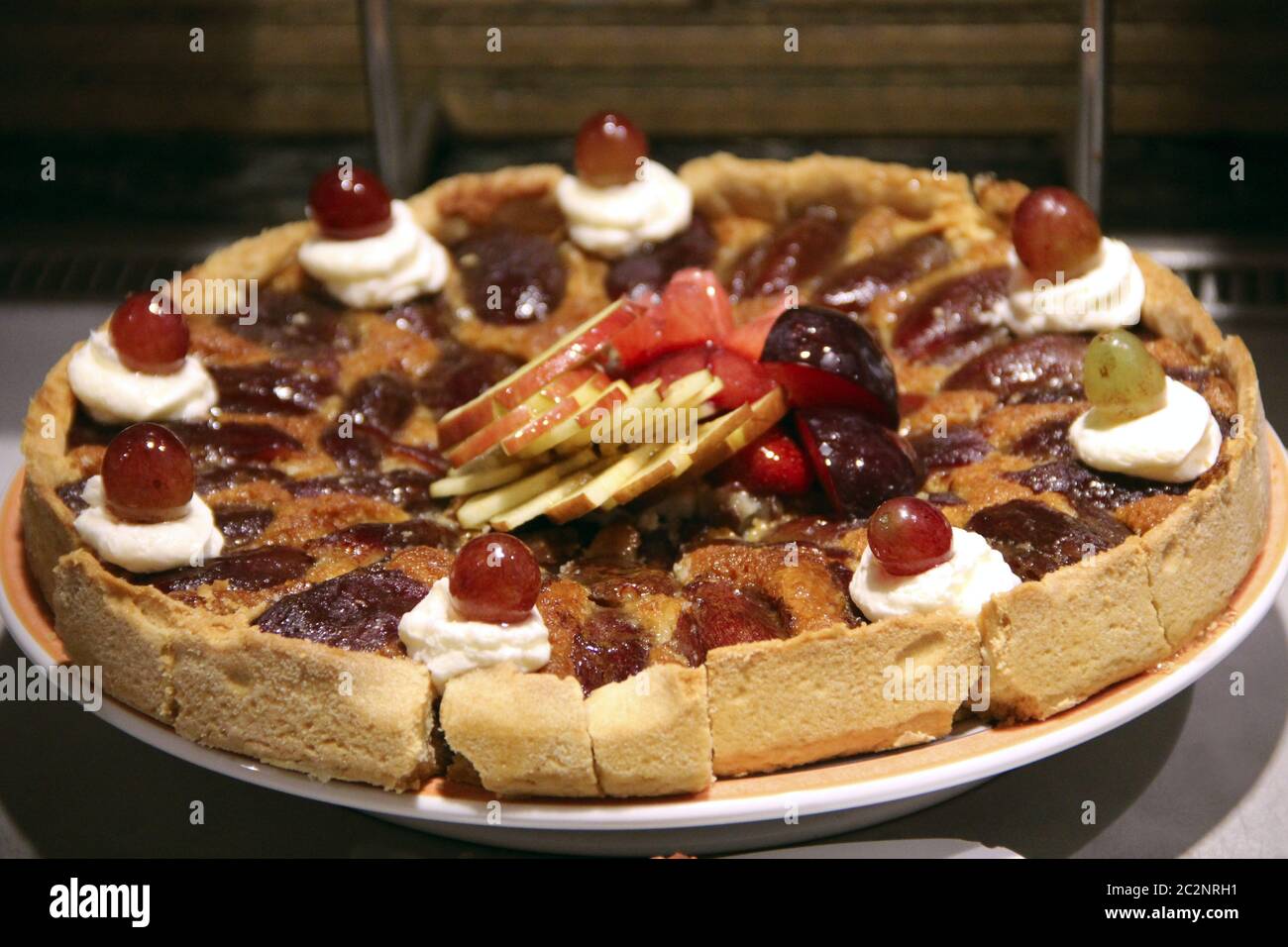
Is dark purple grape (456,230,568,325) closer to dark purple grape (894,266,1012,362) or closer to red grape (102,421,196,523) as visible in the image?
dark purple grape (894,266,1012,362)

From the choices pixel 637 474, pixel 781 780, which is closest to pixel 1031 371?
pixel 637 474

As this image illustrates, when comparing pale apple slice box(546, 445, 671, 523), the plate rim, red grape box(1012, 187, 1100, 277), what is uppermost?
red grape box(1012, 187, 1100, 277)

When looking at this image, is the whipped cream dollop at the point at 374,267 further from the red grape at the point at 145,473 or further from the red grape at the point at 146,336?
the red grape at the point at 145,473

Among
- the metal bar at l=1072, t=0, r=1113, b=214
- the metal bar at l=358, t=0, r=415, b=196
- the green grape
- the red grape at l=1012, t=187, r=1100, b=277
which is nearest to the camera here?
the green grape

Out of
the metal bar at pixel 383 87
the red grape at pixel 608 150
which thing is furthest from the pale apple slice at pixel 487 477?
the metal bar at pixel 383 87

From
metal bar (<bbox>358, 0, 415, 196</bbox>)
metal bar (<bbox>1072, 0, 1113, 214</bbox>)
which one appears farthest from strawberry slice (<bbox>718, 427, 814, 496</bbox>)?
metal bar (<bbox>358, 0, 415, 196</bbox>)

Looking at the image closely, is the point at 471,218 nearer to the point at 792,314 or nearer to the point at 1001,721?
the point at 792,314

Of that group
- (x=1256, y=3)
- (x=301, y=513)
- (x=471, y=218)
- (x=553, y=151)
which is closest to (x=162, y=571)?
(x=301, y=513)
